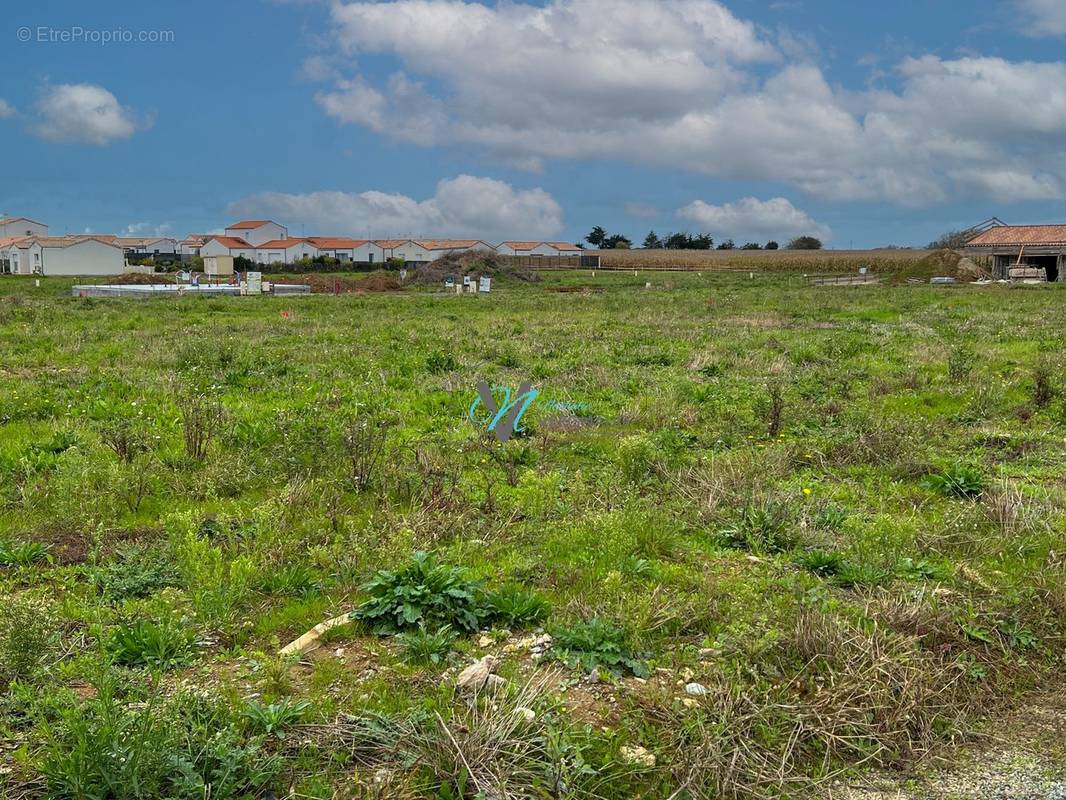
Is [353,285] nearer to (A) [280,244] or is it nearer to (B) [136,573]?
(B) [136,573]

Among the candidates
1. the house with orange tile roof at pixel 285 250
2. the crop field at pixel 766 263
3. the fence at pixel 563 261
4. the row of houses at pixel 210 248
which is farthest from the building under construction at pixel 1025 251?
the house with orange tile roof at pixel 285 250

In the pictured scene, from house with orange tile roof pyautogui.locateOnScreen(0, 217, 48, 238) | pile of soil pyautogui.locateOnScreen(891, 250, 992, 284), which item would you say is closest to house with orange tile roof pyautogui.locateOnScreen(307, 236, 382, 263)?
house with orange tile roof pyautogui.locateOnScreen(0, 217, 48, 238)

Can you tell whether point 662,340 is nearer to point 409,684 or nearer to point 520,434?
point 520,434

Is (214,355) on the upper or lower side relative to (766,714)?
upper

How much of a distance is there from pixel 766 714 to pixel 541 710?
1.11m

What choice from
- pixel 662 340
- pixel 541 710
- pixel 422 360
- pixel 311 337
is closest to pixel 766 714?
pixel 541 710

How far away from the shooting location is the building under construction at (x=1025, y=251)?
60531mm

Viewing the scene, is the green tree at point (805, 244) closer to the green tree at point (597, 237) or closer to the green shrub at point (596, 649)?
the green tree at point (597, 237)

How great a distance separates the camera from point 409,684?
432 centimetres

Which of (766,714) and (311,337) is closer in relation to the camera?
Result: (766,714)

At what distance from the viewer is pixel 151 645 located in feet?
15.0

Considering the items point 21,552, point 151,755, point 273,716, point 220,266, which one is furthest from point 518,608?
point 220,266

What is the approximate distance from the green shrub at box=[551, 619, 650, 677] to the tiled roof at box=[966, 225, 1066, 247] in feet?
224

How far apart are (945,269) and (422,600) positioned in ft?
230
